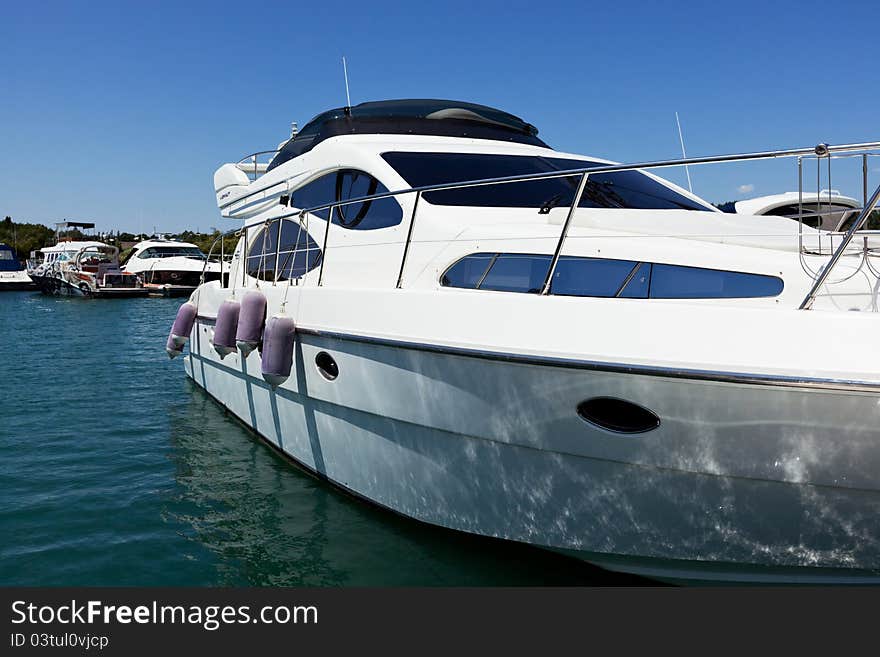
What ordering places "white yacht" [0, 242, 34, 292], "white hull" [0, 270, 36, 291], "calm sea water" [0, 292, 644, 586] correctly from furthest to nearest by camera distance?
"white yacht" [0, 242, 34, 292], "white hull" [0, 270, 36, 291], "calm sea water" [0, 292, 644, 586]

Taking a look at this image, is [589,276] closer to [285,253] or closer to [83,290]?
[285,253]

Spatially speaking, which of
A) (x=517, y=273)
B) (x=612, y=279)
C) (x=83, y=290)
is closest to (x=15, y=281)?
(x=83, y=290)

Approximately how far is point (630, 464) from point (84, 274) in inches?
1658

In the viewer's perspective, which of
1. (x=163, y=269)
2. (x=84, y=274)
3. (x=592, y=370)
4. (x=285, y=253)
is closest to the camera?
(x=592, y=370)

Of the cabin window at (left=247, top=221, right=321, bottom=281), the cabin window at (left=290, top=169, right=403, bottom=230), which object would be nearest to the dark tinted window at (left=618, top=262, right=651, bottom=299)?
the cabin window at (left=290, top=169, right=403, bottom=230)

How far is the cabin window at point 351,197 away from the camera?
5.25 meters

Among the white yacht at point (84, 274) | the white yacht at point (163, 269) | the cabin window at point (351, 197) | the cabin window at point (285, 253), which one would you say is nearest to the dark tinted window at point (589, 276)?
the cabin window at point (351, 197)

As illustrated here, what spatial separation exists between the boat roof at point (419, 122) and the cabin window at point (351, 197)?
707 mm

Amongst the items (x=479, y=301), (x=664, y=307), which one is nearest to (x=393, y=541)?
(x=479, y=301)

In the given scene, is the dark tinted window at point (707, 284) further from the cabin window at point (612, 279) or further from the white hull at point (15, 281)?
the white hull at point (15, 281)

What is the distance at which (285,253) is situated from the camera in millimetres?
6410

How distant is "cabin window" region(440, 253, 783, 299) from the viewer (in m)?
3.62

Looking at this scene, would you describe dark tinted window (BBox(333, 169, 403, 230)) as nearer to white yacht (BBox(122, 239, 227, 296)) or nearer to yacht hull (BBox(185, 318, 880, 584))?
yacht hull (BBox(185, 318, 880, 584))

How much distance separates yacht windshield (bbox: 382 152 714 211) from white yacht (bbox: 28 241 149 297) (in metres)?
37.8
